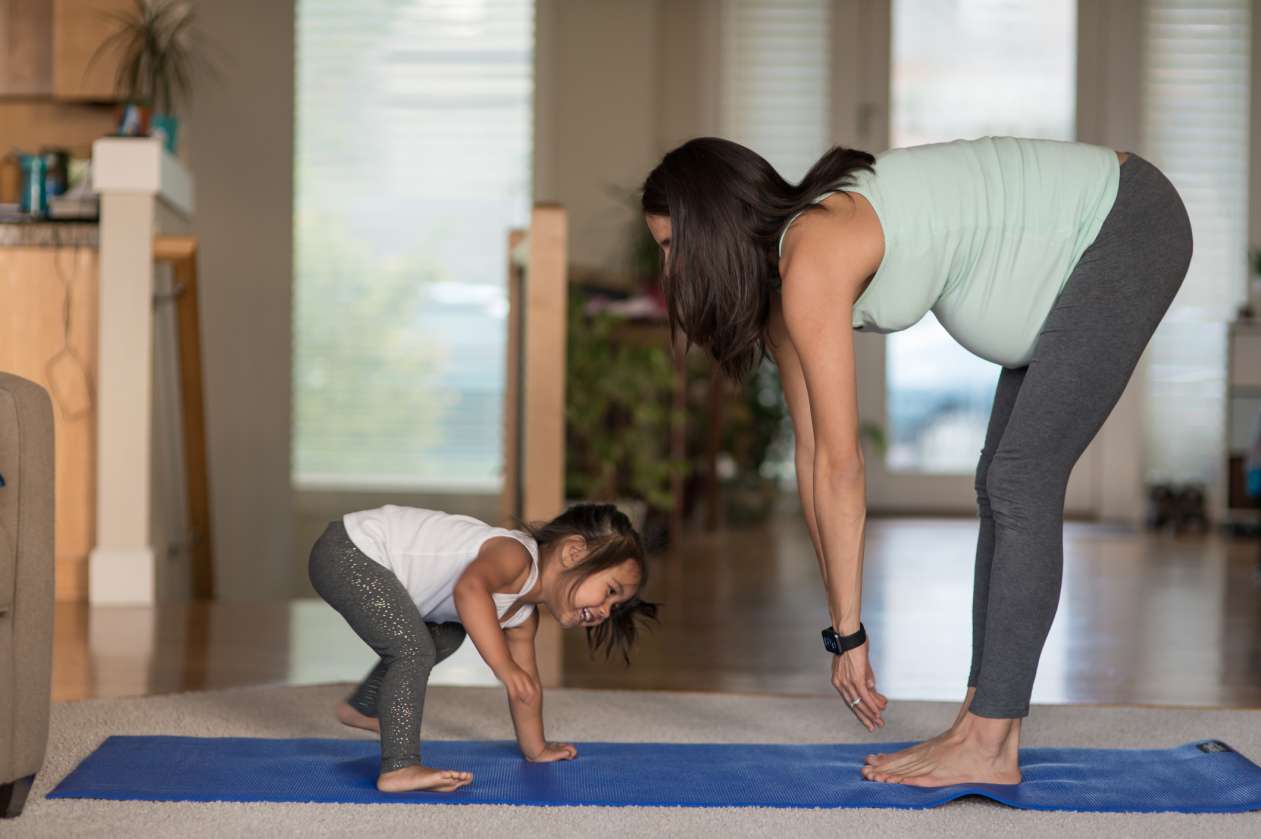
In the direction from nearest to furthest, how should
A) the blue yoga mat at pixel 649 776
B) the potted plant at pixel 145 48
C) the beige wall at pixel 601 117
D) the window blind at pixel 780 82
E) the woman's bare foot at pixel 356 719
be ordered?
the blue yoga mat at pixel 649 776 < the woman's bare foot at pixel 356 719 < the potted plant at pixel 145 48 < the beige wall at pixel 601 117 < the window blind at pixel 780 82

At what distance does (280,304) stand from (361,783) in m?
3.77

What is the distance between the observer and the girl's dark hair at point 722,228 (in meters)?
1.58

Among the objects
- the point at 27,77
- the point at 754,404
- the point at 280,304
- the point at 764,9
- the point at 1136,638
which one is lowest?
the point at 1136,638

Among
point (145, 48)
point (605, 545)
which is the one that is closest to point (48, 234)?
point (145, 48)

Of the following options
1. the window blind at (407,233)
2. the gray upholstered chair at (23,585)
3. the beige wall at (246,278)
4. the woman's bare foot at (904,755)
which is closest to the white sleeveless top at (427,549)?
the gray upholstered chair at (23,585)

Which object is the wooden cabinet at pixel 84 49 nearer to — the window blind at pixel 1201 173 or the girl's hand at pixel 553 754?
the girl's hand at pixel 553 754

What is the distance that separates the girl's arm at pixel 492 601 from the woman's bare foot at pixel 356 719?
0.28 metres

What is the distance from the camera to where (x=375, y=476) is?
5.77 meters

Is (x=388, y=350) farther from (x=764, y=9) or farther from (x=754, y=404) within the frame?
(x=764, y=9)

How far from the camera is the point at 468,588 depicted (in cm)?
169

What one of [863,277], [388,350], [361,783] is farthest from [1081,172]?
[388,350]

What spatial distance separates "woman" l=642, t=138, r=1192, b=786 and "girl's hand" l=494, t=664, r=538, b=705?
1.30ft

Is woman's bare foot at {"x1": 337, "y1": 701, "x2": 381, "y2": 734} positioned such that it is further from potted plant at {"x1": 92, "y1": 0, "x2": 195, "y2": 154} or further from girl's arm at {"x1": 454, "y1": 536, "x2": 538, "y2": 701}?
potted plant at {"x1": 92, "y1": 0, "x2": 195, "y2": 154}

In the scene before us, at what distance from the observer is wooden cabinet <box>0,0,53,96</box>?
4309mm
